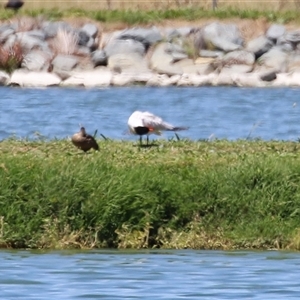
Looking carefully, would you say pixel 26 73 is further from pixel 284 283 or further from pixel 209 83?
pixel 284 283

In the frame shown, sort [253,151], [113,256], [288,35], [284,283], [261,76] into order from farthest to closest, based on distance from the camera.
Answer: [288,35]
[261,76]
[253,151]
[113,256]
[284,283]

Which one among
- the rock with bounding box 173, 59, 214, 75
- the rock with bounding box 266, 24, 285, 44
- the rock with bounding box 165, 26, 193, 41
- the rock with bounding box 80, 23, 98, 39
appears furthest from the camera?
the rock with bounding box 165, 26, 193, 41

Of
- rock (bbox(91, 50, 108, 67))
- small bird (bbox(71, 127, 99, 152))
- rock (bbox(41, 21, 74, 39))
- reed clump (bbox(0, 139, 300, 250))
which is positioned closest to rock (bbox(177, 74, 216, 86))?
rock (bbox(91, 50, 108, 67))

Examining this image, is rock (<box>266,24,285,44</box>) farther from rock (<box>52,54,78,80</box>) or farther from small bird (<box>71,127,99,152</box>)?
small bird (<box>71,127,99,152</box>)

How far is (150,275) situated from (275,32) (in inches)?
1001

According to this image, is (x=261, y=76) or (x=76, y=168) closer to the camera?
(x=76, y=168)

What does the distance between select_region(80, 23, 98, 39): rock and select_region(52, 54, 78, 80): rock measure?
2372mm

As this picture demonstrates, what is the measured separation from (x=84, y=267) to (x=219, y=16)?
26.6 meters

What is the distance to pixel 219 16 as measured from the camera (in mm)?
37219

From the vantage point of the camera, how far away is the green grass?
122 feet

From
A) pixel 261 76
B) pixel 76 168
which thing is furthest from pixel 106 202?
pixel 261 76

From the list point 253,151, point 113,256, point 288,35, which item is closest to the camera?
point 113,256

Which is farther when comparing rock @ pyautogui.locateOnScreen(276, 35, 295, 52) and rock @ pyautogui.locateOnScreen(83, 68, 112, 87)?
rock @ pyautogui.locateOnScreen(276, 35, 295, 52)

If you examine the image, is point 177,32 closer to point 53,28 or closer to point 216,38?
point 216,38
